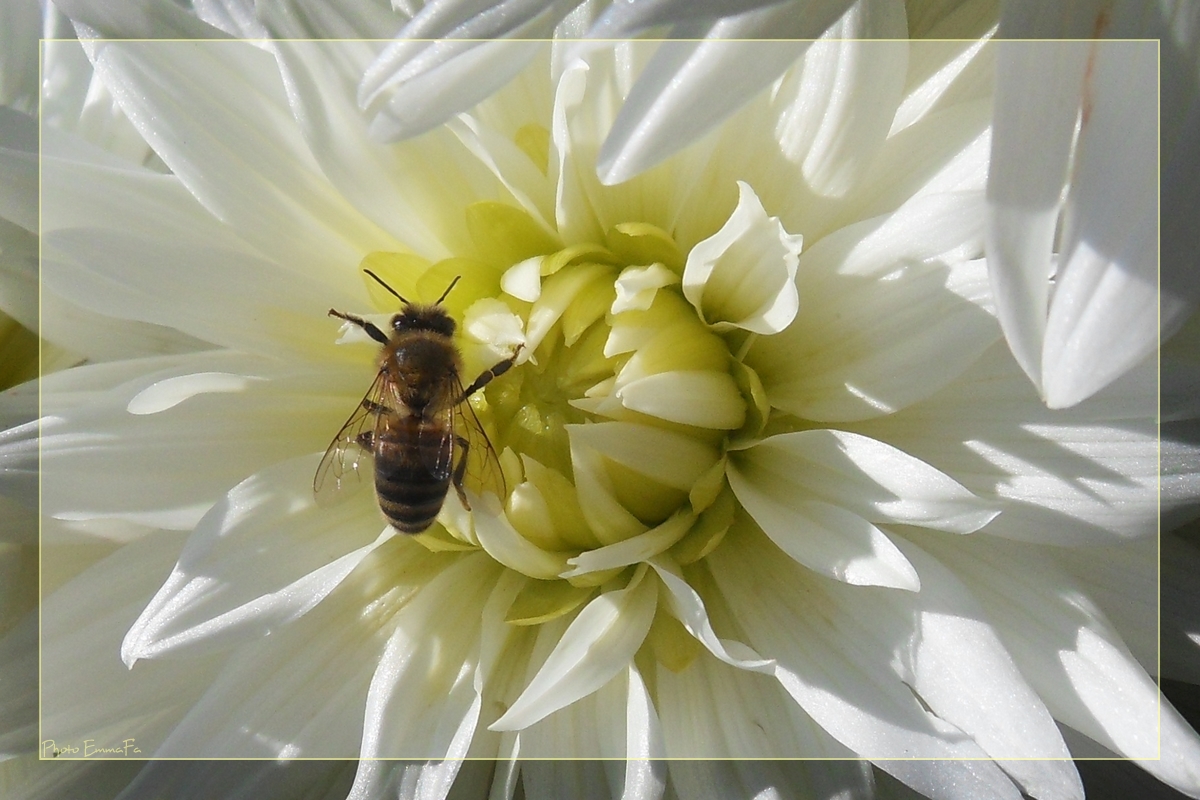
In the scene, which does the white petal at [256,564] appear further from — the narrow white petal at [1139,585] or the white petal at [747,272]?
the narrow white petal at [1139,585]

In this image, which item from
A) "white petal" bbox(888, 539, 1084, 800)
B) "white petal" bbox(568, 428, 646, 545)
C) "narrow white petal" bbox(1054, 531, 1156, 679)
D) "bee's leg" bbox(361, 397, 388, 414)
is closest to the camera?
"white petal" bbox(888, 539, 1084, 800)

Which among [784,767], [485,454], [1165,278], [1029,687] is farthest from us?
[485,454]

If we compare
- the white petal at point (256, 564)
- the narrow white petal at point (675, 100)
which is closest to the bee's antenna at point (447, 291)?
the white petal at point (256, 564)

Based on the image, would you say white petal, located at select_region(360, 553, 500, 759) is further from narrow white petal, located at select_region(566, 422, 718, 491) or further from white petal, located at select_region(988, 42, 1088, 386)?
white petal, located at select_region(988, 42, 1088, 386)

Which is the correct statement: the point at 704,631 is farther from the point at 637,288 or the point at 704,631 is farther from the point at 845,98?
the point at 845,98

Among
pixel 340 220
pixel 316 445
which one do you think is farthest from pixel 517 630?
pixel 340 220

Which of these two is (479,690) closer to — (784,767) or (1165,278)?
(784,767)
